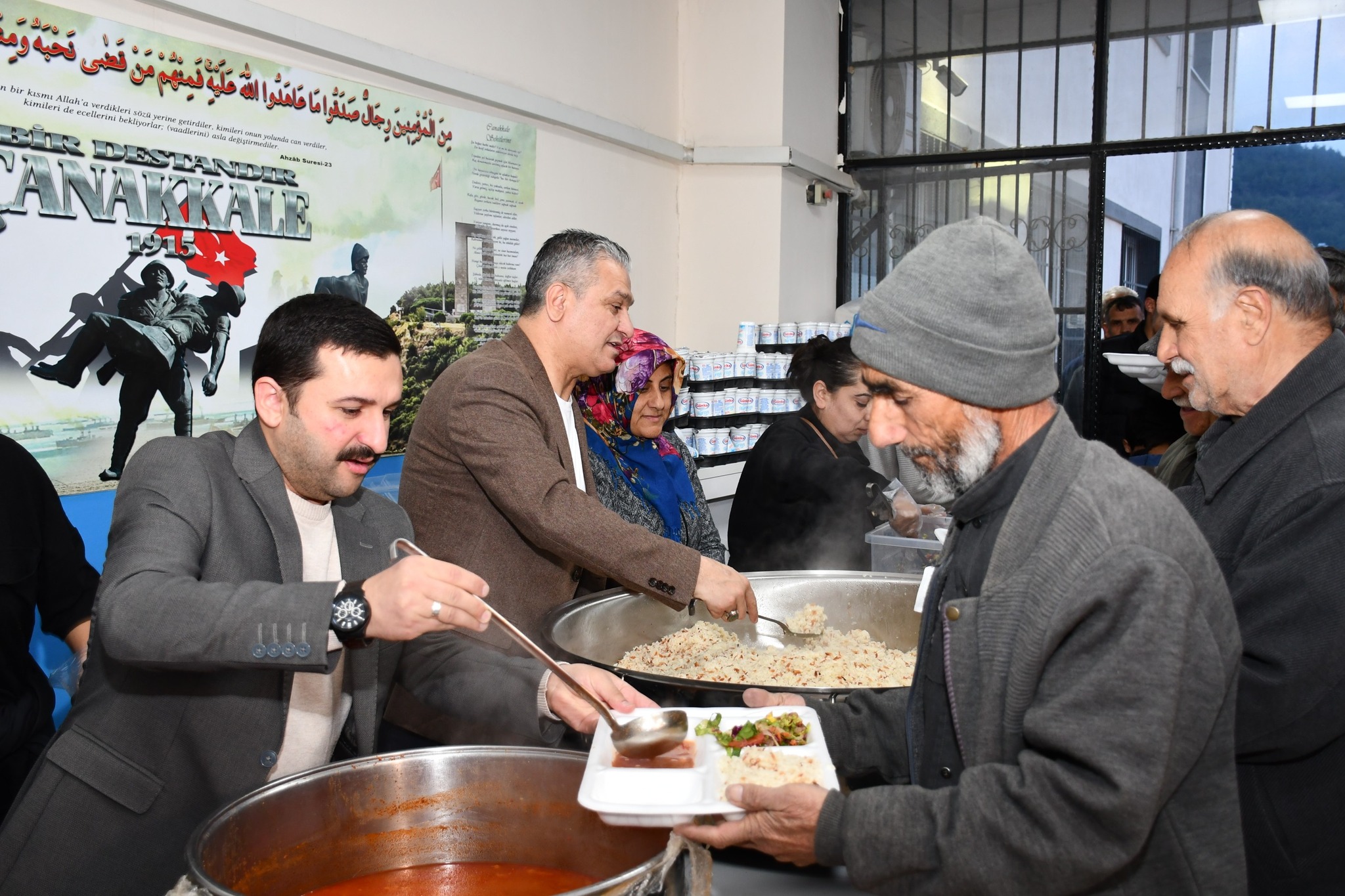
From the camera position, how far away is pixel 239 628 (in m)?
1.47

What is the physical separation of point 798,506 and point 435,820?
7.33ft

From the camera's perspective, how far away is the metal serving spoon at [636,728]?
154 centimetres

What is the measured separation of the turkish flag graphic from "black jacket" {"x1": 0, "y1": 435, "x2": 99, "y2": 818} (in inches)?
31.0

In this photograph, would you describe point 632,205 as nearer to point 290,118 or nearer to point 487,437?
point 290,118

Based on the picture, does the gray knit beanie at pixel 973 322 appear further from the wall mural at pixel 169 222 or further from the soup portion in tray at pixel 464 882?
the wall mural at pixel 169 222

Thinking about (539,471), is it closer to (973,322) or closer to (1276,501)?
(973,322)

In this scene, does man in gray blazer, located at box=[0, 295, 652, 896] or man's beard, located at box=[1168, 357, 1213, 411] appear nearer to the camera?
man in gray blazer, located at box=[0, 295, 652, 896]

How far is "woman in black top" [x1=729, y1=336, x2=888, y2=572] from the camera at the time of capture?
362cm

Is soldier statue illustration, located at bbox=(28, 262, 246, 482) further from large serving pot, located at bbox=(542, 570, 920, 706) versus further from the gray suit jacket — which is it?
large serving pot, located at bbox=(542, 570, 920, 706)

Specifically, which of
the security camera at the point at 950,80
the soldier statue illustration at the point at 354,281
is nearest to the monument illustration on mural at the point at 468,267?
the soldier statue illustration at the point at 354,281

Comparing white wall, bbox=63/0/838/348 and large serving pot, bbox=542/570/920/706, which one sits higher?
white wall, bbox=63/0/838/348

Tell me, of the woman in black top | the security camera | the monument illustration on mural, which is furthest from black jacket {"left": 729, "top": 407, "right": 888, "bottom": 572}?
the security camera

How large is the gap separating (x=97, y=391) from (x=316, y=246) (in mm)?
918

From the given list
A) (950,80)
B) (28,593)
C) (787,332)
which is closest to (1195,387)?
(28,593)
